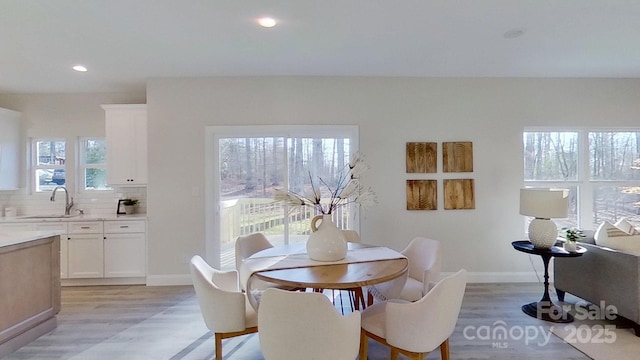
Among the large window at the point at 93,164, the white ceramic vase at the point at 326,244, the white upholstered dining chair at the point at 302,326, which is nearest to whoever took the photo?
the white upholstered dining chair at the point at 302,326

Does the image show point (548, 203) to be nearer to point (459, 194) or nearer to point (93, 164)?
point (459, 194)

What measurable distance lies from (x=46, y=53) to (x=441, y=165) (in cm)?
459

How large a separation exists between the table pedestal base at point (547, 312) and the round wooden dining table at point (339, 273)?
69.1 inches

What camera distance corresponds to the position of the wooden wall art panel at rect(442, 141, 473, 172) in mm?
4164

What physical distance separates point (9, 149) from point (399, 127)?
5.41 meters

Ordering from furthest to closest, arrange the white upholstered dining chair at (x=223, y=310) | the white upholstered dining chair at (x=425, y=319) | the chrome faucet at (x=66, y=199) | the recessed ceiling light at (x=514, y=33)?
1. the chrome faucet at (x=66, y=199)
2. the recessed ceiling light at (x=514, y=33)
3. the white upholstered dining chair at (x=223, y=310)
4. the white upholstered dining chair at (x=425, y=319)

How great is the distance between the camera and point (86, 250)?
4082 millimetres

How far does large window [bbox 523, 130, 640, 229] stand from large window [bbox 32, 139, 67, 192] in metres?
6.55

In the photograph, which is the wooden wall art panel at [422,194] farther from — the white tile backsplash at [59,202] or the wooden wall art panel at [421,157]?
the white tile backsplash at [59,202]

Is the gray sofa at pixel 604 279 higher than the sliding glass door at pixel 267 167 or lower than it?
Answer: lower

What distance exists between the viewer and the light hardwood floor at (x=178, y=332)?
8.16ft

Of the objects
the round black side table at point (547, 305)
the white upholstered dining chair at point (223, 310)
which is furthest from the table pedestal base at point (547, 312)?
the white upholstered dining chair at point (223, 310)

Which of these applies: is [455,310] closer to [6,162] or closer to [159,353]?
[159,353]

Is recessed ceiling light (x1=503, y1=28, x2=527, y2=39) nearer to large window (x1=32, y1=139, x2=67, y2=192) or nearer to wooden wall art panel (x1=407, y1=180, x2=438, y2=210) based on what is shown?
wooden wall art panel (x1=407, y1=180, x2=438, y2=210)
